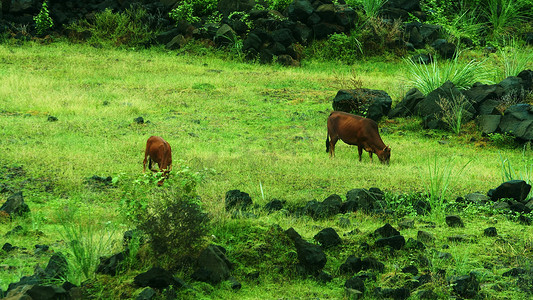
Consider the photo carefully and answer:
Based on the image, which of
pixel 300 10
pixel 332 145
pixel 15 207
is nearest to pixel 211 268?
pixel 15 207

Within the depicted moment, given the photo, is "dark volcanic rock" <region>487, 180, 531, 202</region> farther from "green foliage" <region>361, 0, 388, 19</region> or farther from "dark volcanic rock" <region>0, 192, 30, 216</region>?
"green foliage" <region>361, 0, 388, 19</region>

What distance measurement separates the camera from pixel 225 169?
38.0 ft


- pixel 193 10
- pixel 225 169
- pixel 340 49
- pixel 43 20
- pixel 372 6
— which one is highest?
pixel 372 6

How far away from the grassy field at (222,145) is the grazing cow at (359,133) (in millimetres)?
268

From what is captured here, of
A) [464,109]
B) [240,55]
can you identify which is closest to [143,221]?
[464,109]

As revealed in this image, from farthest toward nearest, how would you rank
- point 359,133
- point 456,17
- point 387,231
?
point 456,17
point 359,133
point 387,231

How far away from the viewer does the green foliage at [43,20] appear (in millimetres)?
25344

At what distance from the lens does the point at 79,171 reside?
1102cm

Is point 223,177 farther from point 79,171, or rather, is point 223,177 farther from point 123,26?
point 123,26

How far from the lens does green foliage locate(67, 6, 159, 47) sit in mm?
25109

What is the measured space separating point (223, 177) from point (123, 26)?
15745 millimetres

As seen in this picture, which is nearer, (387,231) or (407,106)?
(387,231)

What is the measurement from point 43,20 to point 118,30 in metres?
2.86

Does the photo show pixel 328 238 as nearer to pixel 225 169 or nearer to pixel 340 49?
pixel 225 169
